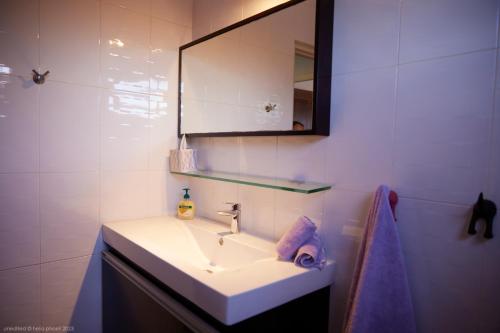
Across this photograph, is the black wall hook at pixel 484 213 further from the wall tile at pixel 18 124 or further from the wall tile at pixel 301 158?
the wall tile at pixel 18 124

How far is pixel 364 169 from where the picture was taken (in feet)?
3.67

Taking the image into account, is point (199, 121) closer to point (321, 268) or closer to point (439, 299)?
point (321, 268)

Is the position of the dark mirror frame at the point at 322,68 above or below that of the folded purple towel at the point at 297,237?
above

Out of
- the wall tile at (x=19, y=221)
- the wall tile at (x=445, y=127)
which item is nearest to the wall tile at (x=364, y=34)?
the wall tile at (x=445, y=127)

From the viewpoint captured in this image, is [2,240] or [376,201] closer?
[376,201]

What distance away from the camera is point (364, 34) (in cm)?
112

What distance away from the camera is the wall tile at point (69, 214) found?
4.89ft

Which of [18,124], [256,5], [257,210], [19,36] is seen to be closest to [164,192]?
[257,210]

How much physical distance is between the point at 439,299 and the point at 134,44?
1.70m

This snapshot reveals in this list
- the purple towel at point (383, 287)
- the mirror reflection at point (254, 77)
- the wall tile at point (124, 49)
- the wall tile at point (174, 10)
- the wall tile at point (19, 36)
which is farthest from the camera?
the wall tile at point (174, 10)

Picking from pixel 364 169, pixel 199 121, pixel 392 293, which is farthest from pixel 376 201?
pixel 199 121

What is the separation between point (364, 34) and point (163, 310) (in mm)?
1183

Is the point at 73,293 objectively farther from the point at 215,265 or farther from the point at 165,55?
the point at 165,55

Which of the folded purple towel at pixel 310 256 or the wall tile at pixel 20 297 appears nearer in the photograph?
the folded purple towel at pixel 310 256
